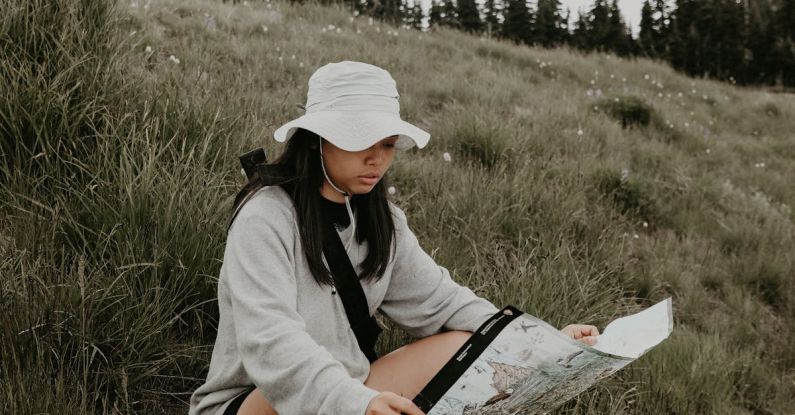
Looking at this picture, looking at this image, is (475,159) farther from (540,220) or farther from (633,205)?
(633,205)

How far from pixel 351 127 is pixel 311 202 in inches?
10.8

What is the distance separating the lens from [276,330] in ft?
5.23

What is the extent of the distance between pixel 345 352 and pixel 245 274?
470 millimetres

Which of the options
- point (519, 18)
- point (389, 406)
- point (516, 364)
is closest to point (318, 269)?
point (389, 406)

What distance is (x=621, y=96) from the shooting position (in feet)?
24.0

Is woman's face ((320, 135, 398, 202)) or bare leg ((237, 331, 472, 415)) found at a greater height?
woman's face ((320, 135, 398, 202))

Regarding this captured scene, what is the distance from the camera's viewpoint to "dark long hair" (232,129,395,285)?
1840 millimetres

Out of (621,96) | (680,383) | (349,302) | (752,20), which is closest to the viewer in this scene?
(349,302)

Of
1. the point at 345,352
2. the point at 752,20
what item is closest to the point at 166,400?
the point at 345,352

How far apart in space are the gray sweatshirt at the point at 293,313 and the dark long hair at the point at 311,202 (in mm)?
29

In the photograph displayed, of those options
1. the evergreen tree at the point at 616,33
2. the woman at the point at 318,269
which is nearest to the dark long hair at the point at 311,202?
the woman at the point at 318,269

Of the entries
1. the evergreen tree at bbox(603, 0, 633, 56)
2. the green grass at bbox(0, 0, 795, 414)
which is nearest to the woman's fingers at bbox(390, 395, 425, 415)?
the green grass at bbox(0, 0, 795, 414)

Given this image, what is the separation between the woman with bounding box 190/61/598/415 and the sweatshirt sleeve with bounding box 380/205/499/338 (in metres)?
0.03

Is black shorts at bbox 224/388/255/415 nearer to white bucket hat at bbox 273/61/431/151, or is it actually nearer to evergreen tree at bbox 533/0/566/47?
white bucket hat at bbox 273/61/431/151
